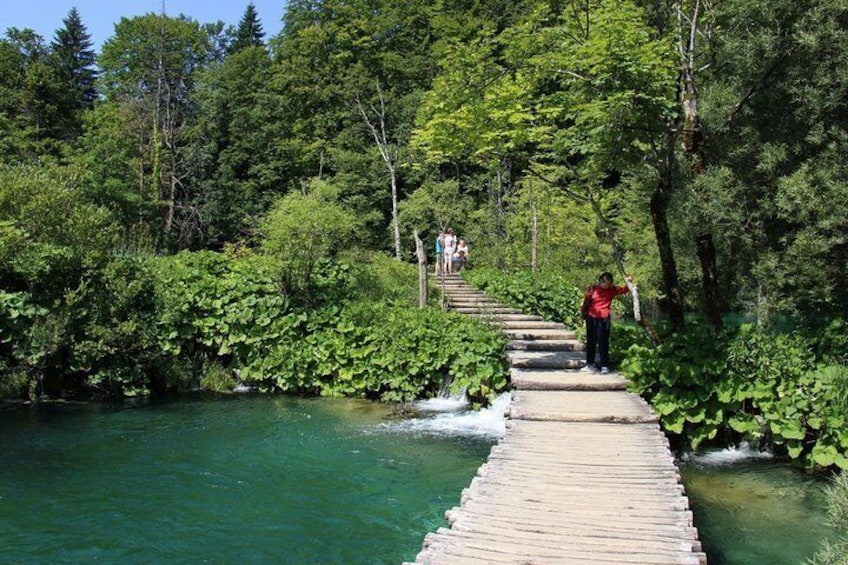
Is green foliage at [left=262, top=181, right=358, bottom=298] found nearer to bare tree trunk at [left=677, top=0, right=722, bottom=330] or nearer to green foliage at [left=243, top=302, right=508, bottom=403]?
green foliage at [left=243, top=302, right=508, bottom=403]

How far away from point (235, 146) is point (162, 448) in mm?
32989

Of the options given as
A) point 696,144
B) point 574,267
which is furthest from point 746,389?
point 574,267

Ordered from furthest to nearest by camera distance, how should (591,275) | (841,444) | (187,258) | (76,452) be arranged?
(591,275), (187,258), (76,452), (841,444)

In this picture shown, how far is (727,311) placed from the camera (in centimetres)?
2730

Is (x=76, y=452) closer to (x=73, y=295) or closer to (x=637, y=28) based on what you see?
(x=73, y=295)

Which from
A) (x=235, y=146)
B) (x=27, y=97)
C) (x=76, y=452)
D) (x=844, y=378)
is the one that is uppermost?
(x=27, y=97)

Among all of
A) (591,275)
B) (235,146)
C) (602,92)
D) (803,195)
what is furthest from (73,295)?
→ (235,146)

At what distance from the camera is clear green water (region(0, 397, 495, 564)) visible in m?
6.13

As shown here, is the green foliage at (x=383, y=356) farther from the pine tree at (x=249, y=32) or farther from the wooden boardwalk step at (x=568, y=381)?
the pine tree at (x=249, y=32)

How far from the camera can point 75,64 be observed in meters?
48.6

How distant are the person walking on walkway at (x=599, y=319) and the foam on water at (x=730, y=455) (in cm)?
166

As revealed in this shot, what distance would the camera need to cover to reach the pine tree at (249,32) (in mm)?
50562

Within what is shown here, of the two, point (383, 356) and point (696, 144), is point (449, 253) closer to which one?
point (383, 356)

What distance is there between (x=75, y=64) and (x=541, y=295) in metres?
45.4
